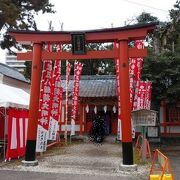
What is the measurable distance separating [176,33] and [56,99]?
10332 millimetres

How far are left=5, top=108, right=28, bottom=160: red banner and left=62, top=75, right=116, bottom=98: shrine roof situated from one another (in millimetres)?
10670

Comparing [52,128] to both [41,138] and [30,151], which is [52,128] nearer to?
[41,138]

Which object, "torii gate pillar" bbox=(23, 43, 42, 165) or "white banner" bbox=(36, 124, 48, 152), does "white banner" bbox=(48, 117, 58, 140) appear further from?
"torii gate pillar" bbox=(23, 43, 42, 165)

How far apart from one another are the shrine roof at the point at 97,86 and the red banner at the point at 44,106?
947cm

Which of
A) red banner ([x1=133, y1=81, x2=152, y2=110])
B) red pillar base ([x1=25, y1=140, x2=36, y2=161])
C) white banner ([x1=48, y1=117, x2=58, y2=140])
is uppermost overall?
red banner ([x1=133, y1=81, x2=152, y2=110])

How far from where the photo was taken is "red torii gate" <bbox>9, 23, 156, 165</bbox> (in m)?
11.6

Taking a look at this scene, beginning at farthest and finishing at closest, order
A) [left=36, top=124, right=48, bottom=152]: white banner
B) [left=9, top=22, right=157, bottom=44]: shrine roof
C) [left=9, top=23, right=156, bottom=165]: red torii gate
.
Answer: [left=36, top=124, right=48, bottom=152]: white banner
[left=9, top=22, right=157, bottom=44]: shrine roof
[left=9, top=23, right=156, bottom=165]: red torii gate

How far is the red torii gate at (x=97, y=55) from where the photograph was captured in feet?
38.2

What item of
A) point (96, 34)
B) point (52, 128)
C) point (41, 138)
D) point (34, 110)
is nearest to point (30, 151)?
point (34, 110)

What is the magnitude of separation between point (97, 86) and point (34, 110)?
14.7 meters

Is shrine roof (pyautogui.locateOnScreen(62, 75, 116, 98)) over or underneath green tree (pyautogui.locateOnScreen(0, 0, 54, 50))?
underneath

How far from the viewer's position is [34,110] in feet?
40.4

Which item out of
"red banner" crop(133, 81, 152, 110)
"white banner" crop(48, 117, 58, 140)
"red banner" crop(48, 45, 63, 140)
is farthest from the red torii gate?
"red banner" crop(133, 81, 152, 110)

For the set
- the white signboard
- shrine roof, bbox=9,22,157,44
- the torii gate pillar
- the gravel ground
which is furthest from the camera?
the white signboard
